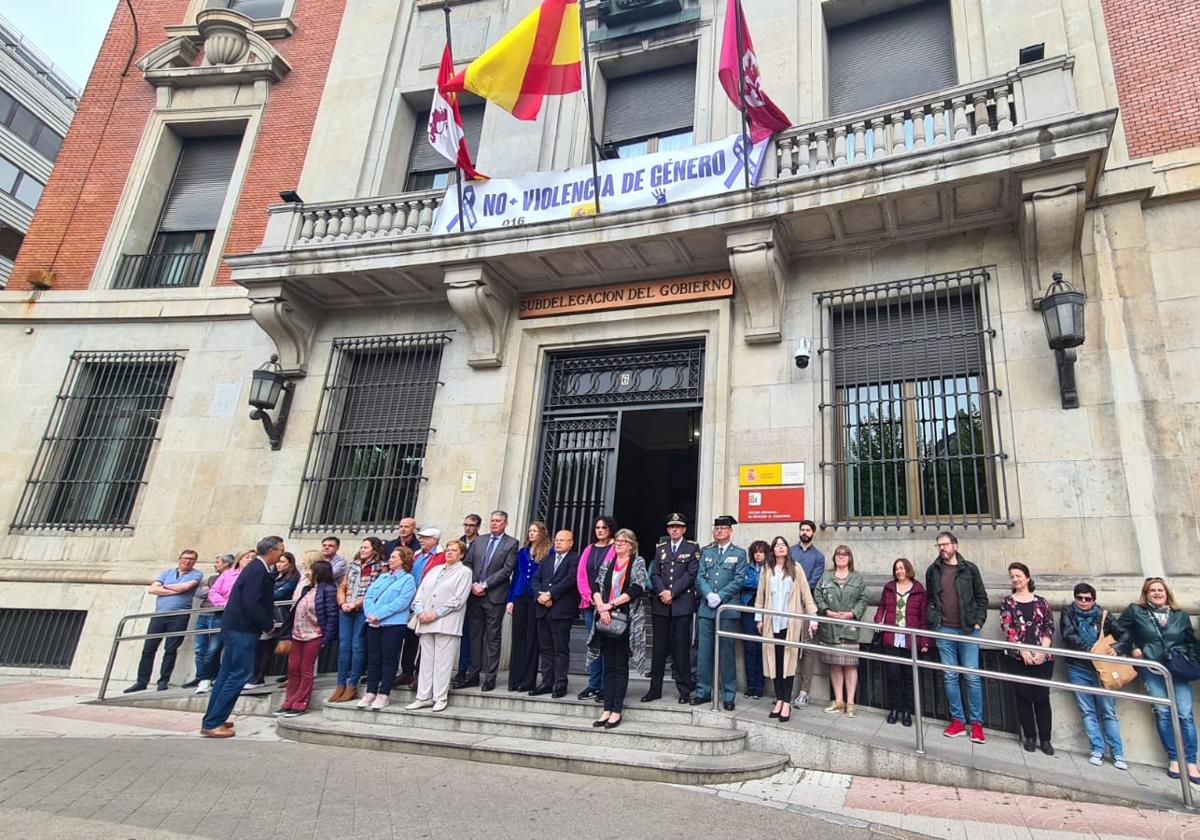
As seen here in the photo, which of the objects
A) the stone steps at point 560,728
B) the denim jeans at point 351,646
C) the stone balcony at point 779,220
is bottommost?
the stone steps at point 560,728

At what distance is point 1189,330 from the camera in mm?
6441

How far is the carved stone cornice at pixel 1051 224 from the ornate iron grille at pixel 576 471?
16.5 feet

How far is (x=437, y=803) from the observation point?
4094 millimetres

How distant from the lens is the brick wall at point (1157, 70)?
284 inches

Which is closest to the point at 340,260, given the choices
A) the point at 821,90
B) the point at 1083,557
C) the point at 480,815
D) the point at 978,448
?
the point at 821,90

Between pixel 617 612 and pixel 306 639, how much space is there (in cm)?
333

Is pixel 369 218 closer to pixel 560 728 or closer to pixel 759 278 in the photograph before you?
pixel 759 278

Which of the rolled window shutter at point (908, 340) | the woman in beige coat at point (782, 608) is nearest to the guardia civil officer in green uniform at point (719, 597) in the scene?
the woman in beige coat at point (782, 608)

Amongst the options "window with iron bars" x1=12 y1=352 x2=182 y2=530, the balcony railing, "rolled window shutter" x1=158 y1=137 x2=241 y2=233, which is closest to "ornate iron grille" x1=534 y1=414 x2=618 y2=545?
"window with iron bars" x1=12 y1=352 x2=182 y2=530

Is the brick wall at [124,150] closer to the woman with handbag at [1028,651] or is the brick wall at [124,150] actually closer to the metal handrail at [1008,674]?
the metal handrail at [1008,674]

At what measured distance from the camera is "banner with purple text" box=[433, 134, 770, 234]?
8078mm

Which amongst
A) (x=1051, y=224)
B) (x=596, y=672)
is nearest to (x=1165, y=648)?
(x=1051, y=224)

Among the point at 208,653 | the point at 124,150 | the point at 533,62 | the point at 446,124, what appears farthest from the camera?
the point at 124,150

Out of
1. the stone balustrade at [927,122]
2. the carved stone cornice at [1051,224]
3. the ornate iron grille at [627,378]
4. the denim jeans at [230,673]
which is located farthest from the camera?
the ornate iron grille at [627,378]
